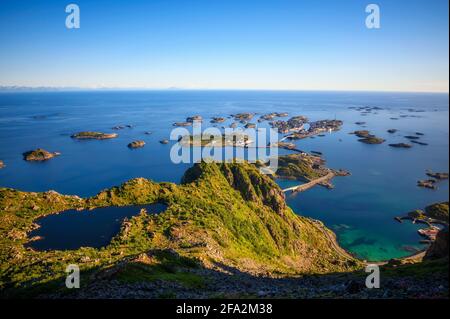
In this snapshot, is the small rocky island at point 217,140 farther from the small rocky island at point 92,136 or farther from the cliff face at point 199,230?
the cliff face at point 199,230

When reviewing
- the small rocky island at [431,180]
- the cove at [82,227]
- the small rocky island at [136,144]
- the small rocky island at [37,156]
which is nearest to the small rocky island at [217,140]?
the small rocky island at [136,144]

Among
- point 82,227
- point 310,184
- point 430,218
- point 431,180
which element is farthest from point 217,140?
point 82,227

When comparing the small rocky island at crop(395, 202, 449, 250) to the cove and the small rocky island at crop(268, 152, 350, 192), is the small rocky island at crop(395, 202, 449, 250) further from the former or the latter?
the cove

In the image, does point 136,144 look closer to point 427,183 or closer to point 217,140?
point 217,140

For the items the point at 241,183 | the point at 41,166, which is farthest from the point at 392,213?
the point at 41,166

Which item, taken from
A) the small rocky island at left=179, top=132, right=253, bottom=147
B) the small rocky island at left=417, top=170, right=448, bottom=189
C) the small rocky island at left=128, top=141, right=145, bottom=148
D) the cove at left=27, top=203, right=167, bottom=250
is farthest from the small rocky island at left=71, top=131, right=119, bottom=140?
the small rocky island at left=417, top=170, right=448, bottom=189
